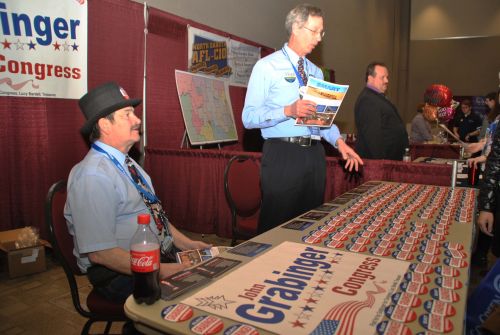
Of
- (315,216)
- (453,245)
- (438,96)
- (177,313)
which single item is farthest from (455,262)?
(438,96)

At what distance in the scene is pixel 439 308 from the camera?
926 millimetres

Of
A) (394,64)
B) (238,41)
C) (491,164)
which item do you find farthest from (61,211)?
(394,64)

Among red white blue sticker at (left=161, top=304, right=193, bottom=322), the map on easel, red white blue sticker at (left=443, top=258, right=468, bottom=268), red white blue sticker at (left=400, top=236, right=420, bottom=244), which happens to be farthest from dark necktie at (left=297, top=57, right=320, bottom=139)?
the map on easel

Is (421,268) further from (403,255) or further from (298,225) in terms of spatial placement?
(298,225)

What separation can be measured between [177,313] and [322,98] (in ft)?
4.58

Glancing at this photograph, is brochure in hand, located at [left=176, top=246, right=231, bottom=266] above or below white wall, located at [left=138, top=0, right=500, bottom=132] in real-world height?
below

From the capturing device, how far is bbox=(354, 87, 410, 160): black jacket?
11.3ft

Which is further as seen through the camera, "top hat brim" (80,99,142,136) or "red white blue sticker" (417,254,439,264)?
"top hat brim" (80,99,142,136)

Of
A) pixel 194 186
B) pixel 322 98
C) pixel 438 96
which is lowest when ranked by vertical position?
pixel 194 186

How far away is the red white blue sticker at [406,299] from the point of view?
3.10ft

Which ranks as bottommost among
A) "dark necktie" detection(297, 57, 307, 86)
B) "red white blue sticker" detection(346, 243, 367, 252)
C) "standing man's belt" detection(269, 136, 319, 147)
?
"red white blue sticker" detection(346, 243, 367, 252)

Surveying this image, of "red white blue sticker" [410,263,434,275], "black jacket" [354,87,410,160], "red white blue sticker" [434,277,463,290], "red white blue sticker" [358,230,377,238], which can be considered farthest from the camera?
"black jacket" [354,87,410,160]

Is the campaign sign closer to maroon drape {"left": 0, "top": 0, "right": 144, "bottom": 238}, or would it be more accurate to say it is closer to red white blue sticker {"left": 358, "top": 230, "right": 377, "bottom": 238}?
red white blue sticker {"left": 358, "top": 230, "right": 377, "bottom": 238}

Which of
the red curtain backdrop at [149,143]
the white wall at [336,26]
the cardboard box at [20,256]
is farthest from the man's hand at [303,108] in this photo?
the white wall at [336,26]
